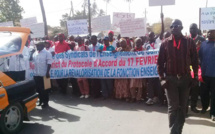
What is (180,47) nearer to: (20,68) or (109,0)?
(20,68)

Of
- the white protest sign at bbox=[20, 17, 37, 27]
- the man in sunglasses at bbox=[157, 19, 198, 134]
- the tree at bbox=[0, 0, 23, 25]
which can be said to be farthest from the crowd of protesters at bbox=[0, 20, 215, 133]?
the tree at bbox=[0, 0, 23, 25]

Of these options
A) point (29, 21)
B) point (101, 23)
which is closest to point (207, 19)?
point (101, 23)

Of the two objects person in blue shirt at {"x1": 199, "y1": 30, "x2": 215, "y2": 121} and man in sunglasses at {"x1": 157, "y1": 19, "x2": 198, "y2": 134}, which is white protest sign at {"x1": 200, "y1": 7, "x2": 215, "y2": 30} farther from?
man in sunglasses at {"x1": 157, "y1": 19, "x2": 198, "y2": 134}

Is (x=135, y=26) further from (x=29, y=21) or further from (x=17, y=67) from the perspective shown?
(x=29, y=21)

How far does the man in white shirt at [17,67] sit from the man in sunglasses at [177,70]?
278cm

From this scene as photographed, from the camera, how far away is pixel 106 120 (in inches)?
198

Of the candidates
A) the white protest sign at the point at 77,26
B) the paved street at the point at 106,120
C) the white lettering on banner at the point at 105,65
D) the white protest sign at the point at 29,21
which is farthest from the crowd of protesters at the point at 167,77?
the white protest sign at the point at 29,21

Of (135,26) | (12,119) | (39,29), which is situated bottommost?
(12,119)

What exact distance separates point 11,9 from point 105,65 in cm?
3378

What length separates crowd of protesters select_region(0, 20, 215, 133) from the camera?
3.66 metres

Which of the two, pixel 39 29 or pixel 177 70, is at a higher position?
pixel 39 29

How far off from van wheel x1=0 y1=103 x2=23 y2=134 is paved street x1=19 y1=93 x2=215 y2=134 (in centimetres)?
21

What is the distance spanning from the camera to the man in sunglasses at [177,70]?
3.64 metres

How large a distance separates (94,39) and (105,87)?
1.52 metres
